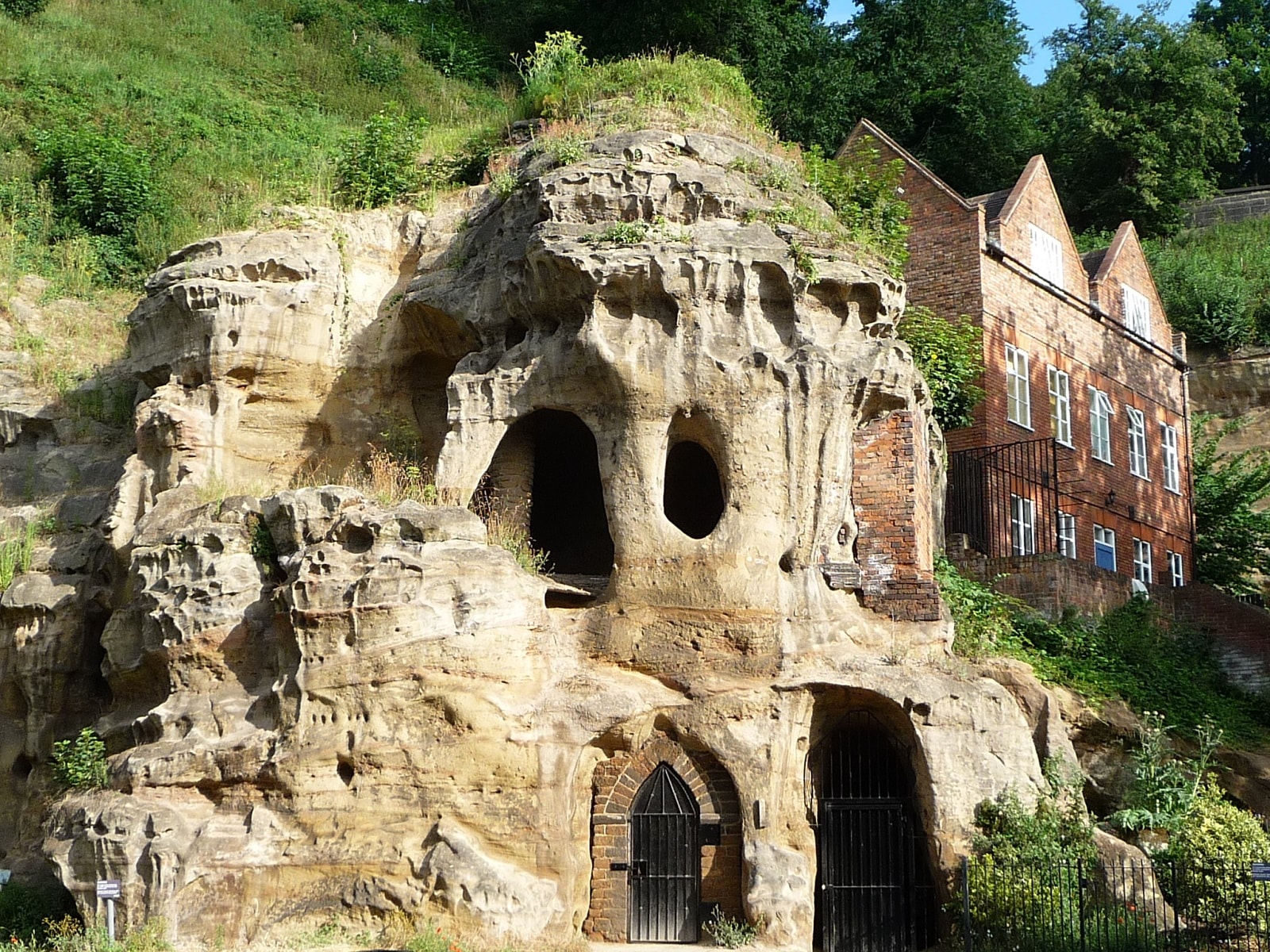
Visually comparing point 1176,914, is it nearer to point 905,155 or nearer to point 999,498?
point 999,498

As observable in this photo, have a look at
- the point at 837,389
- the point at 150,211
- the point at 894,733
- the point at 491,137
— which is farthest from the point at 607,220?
the point at 150,211

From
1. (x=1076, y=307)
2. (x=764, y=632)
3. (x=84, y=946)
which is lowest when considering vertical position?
(x=84, y=946)

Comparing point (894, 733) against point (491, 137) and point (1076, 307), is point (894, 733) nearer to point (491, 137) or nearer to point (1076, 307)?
point (491, 137)

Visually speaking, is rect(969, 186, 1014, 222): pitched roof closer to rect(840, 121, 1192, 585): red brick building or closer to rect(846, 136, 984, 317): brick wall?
rect(840, 121, 1192, 585): red brick building

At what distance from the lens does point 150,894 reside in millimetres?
14906

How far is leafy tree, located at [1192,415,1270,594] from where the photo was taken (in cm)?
2911

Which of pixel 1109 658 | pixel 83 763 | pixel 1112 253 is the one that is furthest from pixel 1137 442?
pixel 83 763

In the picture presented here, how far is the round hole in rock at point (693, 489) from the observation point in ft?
66.0

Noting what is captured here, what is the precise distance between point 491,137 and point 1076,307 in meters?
12.0

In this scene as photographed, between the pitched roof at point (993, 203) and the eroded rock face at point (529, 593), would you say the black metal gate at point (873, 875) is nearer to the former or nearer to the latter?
the eroded rock face at point (529, 593)

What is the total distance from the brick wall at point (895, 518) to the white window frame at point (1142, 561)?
9515 mm

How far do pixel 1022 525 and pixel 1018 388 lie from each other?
2.67 metres

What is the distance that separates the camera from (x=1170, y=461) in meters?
29.9

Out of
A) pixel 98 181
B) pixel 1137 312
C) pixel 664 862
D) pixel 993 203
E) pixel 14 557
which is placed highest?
pixel 98 181
